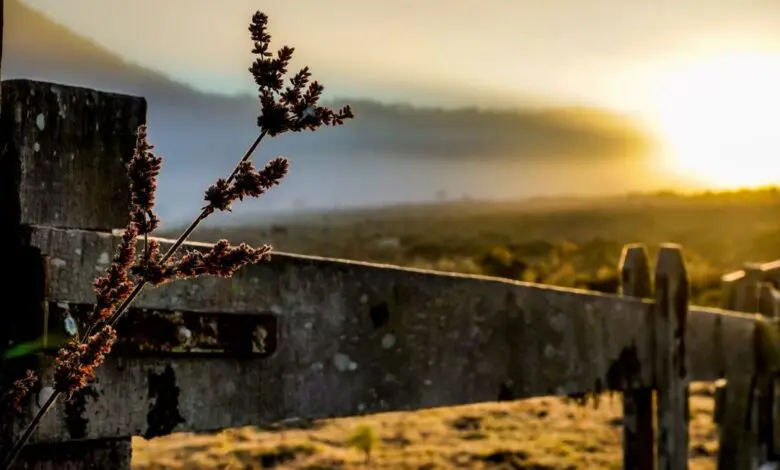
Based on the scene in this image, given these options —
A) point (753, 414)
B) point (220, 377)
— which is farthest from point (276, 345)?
point (753, 414)

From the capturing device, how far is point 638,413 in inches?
145

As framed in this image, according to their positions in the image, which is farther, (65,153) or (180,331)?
(180,331)

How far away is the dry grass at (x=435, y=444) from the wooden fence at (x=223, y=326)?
316cm

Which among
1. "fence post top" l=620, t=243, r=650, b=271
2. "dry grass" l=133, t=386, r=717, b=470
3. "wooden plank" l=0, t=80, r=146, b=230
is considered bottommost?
"dry grass" l=133, t=386, r=717, b=470

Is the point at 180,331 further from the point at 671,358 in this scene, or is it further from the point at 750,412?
the point at 750,412

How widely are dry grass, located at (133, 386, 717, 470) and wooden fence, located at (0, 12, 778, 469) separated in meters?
3.16

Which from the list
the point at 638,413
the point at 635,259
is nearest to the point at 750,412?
the point at 638,413

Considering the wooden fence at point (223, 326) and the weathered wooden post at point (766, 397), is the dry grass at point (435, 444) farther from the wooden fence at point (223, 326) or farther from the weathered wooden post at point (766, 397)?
the wooden fence at point (223, 326)

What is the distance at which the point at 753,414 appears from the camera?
197 inches

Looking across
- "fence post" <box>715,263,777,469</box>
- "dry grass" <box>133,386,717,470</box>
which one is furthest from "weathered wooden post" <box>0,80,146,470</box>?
"fence post" <box>715,263,777,469</box>

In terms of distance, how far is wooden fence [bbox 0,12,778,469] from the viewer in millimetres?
1532

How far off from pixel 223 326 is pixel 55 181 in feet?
1.47

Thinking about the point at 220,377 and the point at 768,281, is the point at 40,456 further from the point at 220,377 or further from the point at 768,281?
the point at 768,281

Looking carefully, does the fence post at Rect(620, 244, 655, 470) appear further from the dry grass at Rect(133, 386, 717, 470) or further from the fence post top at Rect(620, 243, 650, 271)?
the dry grass at Rect(133, 386, 717, 470)
